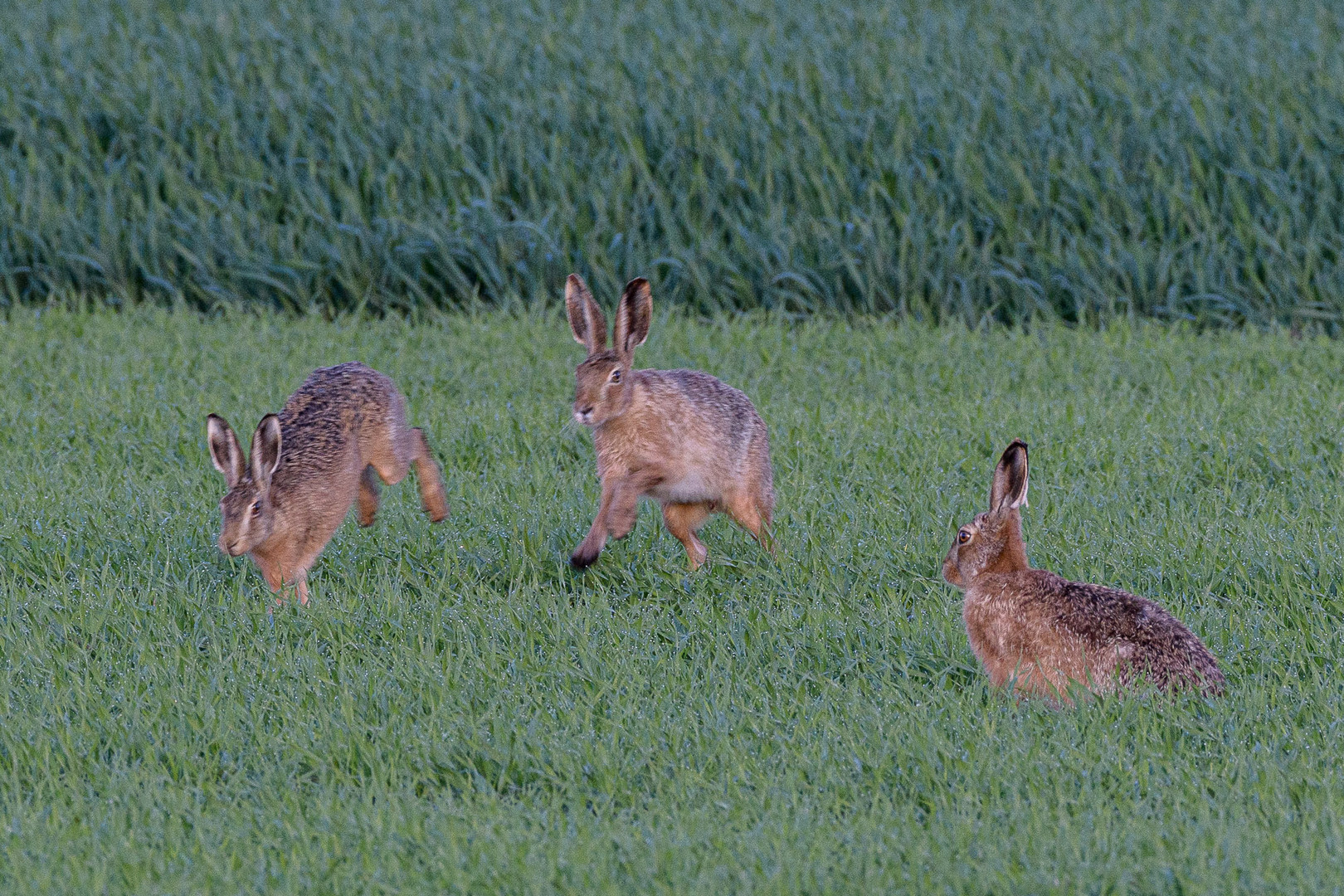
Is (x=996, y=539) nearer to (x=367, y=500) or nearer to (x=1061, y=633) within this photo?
(x=1061, y=633)

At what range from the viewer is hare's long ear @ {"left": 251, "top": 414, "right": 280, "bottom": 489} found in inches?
234

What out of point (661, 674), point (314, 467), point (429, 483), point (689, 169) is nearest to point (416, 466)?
point (429, 483)

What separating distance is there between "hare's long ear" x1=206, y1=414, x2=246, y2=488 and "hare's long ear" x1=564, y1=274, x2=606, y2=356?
1.33m

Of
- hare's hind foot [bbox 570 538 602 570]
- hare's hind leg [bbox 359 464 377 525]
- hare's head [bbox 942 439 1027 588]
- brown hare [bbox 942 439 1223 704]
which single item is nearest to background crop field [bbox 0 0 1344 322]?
hare's hind leg [bbox 359 464 377 525]

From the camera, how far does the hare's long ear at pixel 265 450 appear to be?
5.94 metres

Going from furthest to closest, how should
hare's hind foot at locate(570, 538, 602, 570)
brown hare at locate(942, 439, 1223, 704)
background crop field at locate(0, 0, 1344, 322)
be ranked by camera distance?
1. background crop field at locate(0, 0, 1344, 322)
2. hare's hind foot at locate(570, 538, 602, 570)
3. brown hare at locate(942, 439, 1223, 704)

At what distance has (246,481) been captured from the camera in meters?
6.00

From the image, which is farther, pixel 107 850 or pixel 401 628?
pixel 401 628

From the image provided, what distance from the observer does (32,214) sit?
475 inches

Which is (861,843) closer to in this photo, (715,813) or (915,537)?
(715,813)

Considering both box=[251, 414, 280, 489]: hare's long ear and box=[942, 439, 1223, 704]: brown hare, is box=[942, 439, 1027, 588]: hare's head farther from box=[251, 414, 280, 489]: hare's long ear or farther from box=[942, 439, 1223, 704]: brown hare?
box=[251, 414, 280, 489]: hare's long ear

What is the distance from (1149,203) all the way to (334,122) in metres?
5.85

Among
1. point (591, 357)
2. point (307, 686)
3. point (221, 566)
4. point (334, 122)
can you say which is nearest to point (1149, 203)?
point (334, 122)

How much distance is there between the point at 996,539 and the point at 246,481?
8.30 ft
